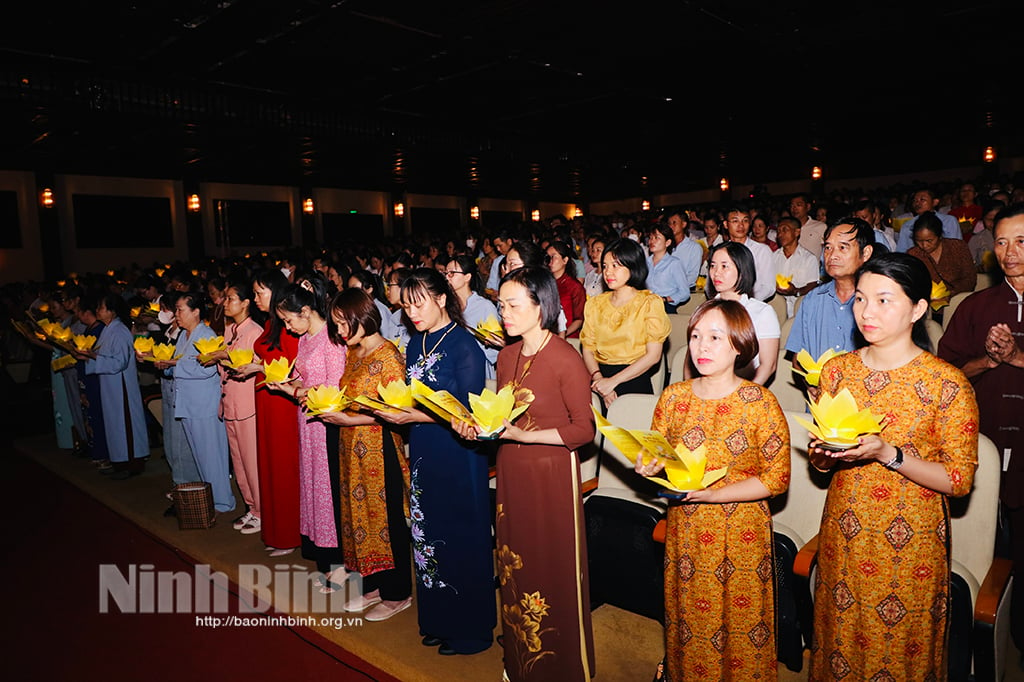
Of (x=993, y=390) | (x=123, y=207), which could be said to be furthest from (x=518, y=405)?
(x=123, y=207)

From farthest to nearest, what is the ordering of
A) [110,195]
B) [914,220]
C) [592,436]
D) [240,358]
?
[110,195] → [914,220] → [240,358] → [592,436]

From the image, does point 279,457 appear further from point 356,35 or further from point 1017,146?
point 1017,146

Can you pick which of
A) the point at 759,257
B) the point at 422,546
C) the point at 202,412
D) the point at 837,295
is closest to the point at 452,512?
A: the point at 422,546

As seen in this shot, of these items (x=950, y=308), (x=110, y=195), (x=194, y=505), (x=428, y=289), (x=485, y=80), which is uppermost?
(x=485, y=80)

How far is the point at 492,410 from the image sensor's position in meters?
1.88

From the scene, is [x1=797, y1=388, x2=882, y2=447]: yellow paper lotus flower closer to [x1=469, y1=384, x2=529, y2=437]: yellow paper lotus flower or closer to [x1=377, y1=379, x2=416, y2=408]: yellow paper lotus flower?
[x1=469, y1=384, x2=529, y2=437]: yellow paper lotus flower

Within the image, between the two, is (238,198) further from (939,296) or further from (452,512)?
(939,296)

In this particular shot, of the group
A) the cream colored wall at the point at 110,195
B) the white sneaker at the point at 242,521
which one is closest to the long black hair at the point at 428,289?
the white sneaker at the point at 242,521

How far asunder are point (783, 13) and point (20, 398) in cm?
902

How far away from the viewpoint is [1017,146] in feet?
44.5

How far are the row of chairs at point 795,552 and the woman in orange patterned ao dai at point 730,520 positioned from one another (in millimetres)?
285

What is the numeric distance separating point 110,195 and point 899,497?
54.5ft

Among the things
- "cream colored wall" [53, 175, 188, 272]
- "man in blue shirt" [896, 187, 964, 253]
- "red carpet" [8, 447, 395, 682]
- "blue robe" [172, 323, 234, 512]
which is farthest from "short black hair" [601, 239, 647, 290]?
"cream colored wall" [53, 175, 188, 272]

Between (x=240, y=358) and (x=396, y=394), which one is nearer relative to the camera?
(x=396, y=394)
